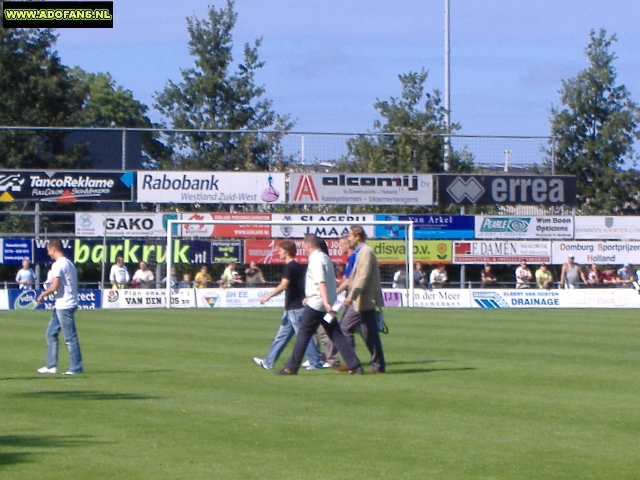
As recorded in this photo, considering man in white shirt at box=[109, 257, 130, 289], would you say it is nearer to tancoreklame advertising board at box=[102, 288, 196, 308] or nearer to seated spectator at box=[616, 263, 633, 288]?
tancoreklame advertising board at box=[102, 288, 196, 308]

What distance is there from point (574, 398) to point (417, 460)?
4031 mm

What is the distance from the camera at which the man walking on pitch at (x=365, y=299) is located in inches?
540

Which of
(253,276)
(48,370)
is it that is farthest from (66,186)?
(48,370)

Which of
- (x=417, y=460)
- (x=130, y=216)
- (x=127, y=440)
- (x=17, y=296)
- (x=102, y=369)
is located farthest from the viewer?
(x=130, y=216)

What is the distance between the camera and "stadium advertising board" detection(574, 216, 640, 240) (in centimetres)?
4072

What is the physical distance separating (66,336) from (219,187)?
25416 mm

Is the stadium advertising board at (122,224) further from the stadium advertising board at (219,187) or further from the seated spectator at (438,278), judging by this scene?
the seated spectator at (438,278)

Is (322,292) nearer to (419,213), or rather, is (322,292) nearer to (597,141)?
(419,213)

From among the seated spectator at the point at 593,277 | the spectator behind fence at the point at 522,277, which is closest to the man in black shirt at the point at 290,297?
the spectator behind fence at the point at 522,277

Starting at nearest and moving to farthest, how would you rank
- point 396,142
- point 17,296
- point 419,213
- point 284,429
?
point 284,429 < point 17,296 < point 419,213 < point 396,142

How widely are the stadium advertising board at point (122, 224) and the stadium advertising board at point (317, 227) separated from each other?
3726mm

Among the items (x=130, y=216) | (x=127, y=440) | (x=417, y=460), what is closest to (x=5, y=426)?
(x=127, y=440)

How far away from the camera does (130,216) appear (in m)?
37.7

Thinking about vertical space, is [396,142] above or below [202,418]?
above
